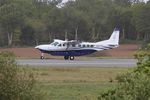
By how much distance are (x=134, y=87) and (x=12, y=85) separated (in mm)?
2977

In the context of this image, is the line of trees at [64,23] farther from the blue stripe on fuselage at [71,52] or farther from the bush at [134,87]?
the bush at [134,87]

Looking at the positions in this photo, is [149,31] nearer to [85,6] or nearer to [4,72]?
[85,6]

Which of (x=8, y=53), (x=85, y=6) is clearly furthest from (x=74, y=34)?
(x=8, y=53)

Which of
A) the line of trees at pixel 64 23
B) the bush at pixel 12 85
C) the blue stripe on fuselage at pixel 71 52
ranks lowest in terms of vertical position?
the blue stripe on fuselage at pixel 71 52

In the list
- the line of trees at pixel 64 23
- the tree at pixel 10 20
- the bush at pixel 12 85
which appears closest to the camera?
the bush at pixel 12 85

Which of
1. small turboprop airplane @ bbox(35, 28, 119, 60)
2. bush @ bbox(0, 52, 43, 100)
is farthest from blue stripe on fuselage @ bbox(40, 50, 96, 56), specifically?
bush @ bbox(0, 52, 43, 100)

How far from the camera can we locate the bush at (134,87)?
740 cm

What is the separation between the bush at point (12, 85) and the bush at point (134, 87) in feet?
6.29

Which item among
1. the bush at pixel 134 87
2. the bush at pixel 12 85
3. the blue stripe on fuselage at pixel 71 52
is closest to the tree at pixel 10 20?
the blue stripe on fuselage at pixel 71 52

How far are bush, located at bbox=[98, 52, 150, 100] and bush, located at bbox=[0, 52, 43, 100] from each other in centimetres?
192

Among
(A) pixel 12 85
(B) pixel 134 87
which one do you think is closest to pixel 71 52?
(A) pixel 12 85

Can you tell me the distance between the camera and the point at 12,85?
977 centimetres

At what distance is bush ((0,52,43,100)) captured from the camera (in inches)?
383

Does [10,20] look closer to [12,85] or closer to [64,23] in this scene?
[64,23]
